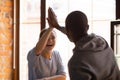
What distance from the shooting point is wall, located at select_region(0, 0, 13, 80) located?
3531 millimetres

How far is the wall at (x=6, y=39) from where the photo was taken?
353 centimetres

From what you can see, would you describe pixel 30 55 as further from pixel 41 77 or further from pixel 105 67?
pixel 105 67

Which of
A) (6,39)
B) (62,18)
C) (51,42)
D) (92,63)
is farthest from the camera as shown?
(6,39)

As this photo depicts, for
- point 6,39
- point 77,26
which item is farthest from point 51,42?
point 6,39

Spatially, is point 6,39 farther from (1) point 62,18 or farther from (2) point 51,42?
(2) point 51,42

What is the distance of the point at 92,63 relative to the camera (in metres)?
1.13

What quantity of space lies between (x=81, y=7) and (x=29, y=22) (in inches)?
35.3

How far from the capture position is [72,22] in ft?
3.96

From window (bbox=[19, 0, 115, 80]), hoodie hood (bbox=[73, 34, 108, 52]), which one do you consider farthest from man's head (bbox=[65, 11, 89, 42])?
window (bbox=[19, 0, 115, 80])

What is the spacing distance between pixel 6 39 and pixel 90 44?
2.57 m

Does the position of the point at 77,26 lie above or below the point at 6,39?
above

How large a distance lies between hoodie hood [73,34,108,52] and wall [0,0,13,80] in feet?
8.20

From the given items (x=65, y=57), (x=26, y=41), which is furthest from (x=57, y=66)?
(x=26, y=41)

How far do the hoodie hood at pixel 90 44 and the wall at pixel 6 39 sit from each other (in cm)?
250
